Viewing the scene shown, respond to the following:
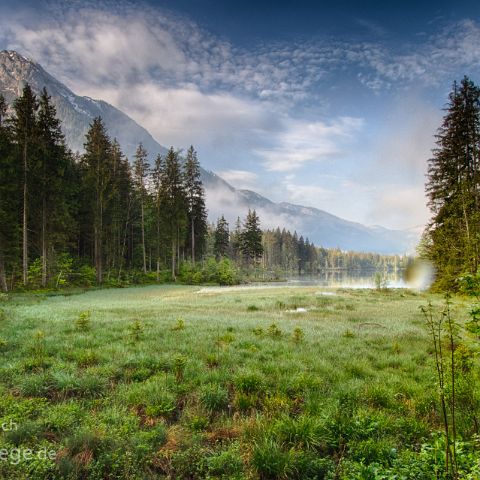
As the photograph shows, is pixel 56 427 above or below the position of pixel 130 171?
below

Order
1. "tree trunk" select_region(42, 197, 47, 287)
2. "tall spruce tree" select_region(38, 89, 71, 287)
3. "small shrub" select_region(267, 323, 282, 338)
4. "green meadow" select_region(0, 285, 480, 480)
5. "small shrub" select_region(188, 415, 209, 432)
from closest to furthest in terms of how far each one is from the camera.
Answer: "green meadow" select_region(0, 285, 480, 480), "small shrub" select_region(188, 415, 209, 432), "small shrub" select_region(267, 323, 282, 338), "tree trunk" select_region(42, 197, 47, 287), "tall spruce tree" select_region(38, 89, 71, 287)

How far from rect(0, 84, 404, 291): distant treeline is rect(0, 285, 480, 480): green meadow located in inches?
954

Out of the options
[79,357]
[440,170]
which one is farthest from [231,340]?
[440,170]

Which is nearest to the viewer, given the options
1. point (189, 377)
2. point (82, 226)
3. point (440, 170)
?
point (189, 377)

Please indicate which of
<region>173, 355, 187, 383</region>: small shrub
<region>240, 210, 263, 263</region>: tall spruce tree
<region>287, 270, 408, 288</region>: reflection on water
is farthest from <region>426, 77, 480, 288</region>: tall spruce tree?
<region>240, 210, 263, 263</region>: tall spruce tree

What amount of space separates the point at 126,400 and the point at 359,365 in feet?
18.1

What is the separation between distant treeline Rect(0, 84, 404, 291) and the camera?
2921cm

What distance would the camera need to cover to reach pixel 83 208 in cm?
4444

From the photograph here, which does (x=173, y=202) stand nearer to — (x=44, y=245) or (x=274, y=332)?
(x=44, y=245)

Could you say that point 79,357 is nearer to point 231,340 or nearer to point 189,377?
point 189,377

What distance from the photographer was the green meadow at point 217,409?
3.91 metres

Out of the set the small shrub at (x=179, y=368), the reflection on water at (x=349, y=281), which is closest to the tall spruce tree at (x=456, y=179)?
the reflection on water at (x=349, y=281)

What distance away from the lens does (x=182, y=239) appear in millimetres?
54312

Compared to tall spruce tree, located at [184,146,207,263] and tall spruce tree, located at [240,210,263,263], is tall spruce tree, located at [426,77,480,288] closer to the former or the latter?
tall spruce tree, located at [184,146,207,263]
